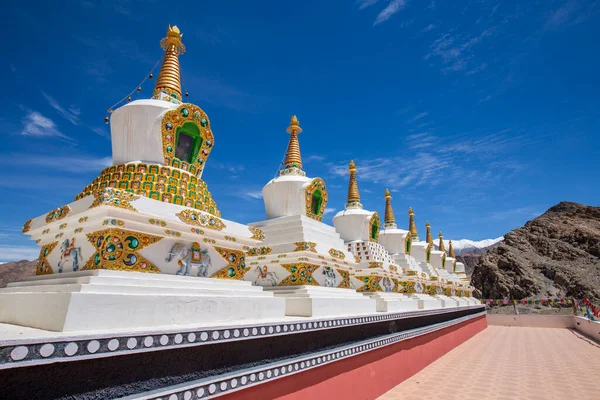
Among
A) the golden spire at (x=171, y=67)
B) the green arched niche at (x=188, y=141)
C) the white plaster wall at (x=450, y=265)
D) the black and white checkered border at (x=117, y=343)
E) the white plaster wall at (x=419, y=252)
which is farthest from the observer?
the white plaster wall at (x=450, y=265)

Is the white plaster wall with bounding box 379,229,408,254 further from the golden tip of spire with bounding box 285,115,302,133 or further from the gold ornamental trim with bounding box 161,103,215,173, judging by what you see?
the gold ornamental trim with bounding box 161,103,215,173

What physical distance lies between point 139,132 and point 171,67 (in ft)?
5.11

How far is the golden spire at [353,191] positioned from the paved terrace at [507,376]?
5549 mm

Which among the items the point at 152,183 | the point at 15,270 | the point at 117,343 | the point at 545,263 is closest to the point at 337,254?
the point at 152,183

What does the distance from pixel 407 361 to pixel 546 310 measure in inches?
1267

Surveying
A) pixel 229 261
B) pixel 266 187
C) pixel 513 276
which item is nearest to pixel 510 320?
pixel 513 276

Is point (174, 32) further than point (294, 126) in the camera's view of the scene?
No

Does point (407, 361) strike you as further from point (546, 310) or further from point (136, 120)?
point (546, 310)

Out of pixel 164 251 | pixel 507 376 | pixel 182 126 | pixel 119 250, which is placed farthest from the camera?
pixel 507 376

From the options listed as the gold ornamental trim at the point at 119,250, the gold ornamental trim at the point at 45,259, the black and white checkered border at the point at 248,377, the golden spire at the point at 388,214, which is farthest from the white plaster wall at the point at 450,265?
the gold ornamental trim at the point at 45,259

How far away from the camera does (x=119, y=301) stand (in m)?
3.08

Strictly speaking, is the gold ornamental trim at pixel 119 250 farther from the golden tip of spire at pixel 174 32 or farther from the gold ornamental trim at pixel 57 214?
the golden tip of spire at pixel 174 32

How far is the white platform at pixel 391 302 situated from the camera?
8.95 m

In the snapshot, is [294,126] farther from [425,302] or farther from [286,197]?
[425,302]
